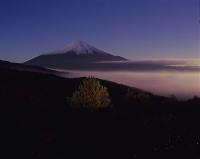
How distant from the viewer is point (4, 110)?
51969 mm

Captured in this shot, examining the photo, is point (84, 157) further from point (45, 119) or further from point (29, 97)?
point (29, 97)

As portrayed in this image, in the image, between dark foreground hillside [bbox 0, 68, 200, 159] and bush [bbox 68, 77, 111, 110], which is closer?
dark foreground hillside [bbox 0, 68, 200, 159]

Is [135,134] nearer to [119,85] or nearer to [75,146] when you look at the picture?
[75,146]

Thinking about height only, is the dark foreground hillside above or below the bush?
below

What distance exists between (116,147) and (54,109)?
24.2 metres

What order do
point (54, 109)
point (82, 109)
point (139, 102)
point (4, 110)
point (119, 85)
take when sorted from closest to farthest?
point (4, 110), point (82, 109), point (54, 109), point (139, 102), point (119, 85)

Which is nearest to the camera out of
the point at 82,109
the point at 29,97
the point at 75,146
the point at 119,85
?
the point at 75,146

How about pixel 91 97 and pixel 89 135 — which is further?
pixel 91 97

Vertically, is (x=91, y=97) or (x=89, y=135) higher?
(x=91, y=97)

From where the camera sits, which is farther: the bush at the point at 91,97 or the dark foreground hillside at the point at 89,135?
the bush at the point at 91,97

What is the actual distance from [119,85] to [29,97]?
2524 inches

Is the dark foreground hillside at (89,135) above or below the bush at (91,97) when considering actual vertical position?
below

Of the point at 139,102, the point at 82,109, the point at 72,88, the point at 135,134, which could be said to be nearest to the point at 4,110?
the point at 82,109

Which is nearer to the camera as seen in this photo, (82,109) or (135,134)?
(135,134)
